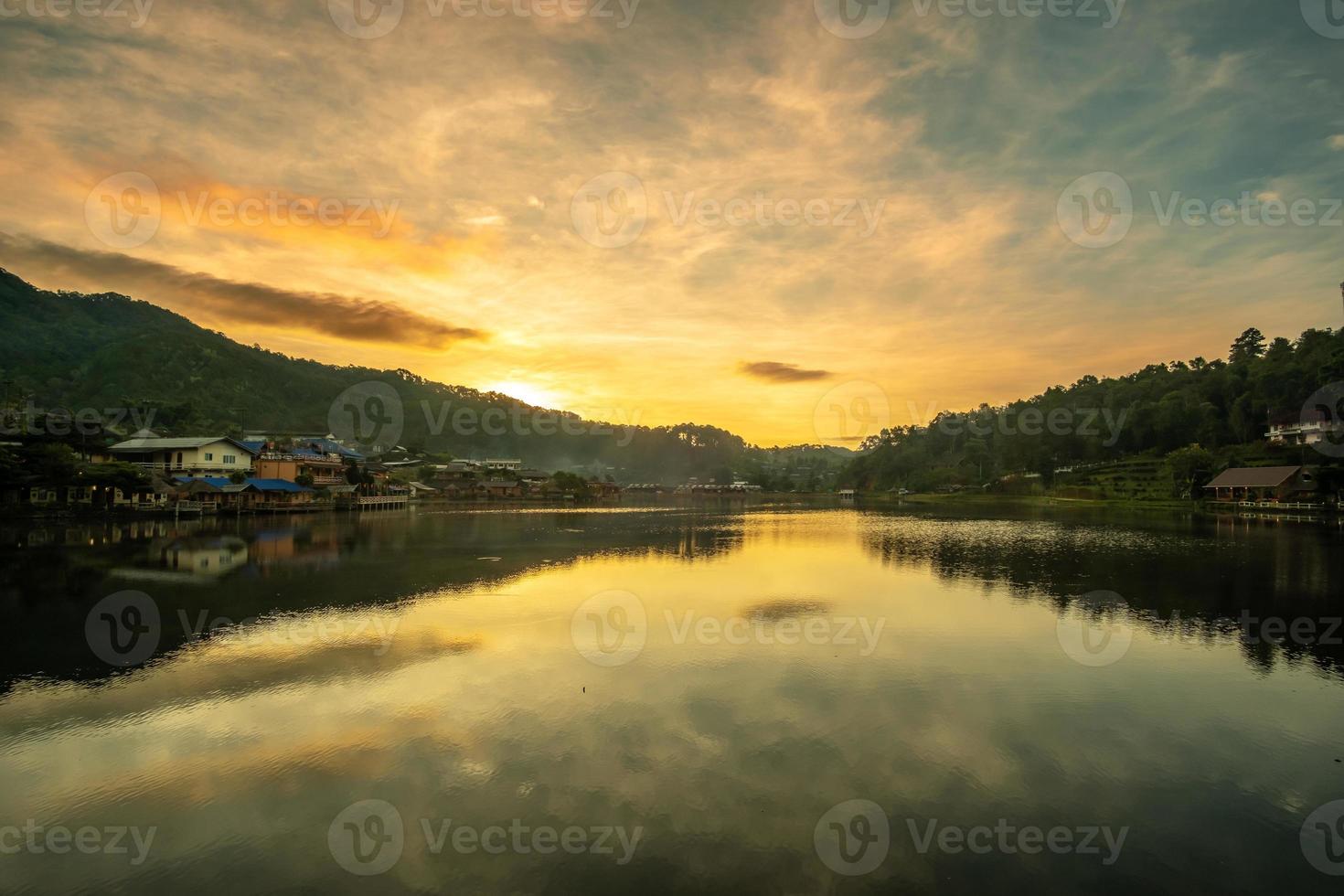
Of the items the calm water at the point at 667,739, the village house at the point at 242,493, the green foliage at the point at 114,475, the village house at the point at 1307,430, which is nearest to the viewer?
the calm water at the point at 667,739

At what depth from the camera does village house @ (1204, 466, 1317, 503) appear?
5295 centimetres

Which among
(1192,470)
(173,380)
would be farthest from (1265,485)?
(173,380)

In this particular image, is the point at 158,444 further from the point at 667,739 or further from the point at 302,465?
the point at 667,739

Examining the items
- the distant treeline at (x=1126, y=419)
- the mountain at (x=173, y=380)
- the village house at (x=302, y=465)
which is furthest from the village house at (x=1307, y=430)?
the mountain at (x=173, y=380)

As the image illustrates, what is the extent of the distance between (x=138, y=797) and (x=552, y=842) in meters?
5.34

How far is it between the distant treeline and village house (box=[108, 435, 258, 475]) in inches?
3764

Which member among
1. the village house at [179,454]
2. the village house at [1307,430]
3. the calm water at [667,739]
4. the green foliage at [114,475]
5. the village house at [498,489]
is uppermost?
the village house at [1307,430]

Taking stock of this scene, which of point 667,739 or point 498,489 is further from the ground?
point 498,489

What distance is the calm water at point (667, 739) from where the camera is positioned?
6.62 metres

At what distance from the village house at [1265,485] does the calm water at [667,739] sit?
1746 inches

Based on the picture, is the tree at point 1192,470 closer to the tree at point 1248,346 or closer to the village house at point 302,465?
the tree at point 1248,346

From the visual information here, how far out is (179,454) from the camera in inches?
2132

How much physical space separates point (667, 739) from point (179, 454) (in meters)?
61.9

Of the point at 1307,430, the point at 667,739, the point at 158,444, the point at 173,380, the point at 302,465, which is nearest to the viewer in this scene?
the point at 667,739
